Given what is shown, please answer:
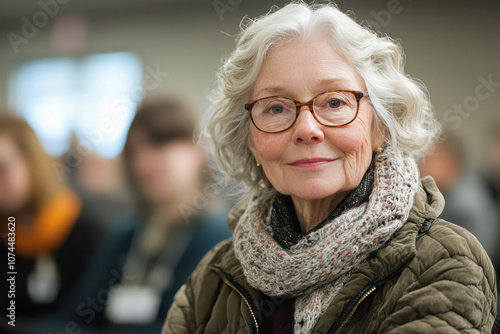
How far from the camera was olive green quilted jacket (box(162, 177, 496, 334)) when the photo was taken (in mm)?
925

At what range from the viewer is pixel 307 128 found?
1.13 metres

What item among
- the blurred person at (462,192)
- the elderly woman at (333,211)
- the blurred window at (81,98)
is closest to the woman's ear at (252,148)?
the elderly woman at (333,211)

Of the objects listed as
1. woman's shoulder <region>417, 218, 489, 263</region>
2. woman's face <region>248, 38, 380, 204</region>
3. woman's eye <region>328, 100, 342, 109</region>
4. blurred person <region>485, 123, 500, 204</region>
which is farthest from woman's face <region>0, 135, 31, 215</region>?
blurred person <region>485, 123, 500, 204</region>

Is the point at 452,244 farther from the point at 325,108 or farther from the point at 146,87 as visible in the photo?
the point at 146,87

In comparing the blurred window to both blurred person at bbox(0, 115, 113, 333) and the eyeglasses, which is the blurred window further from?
the eyeglasses

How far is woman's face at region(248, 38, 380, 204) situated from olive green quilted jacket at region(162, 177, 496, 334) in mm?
180

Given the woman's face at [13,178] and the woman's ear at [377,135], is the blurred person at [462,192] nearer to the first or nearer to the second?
the woman's ear at [377,135]

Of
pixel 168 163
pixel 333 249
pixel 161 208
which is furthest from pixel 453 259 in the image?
pixel 161 208

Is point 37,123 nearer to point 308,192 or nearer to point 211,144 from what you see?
point 211,144

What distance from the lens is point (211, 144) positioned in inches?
59.8

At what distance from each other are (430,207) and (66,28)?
301cm

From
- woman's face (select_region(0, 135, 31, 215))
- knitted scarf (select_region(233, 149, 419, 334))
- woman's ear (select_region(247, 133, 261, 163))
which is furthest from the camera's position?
woman's face (select_region(0, 135, 31, 215))

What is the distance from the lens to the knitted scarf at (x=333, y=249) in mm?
1070

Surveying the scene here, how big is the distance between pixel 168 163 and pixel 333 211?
5.09ft
